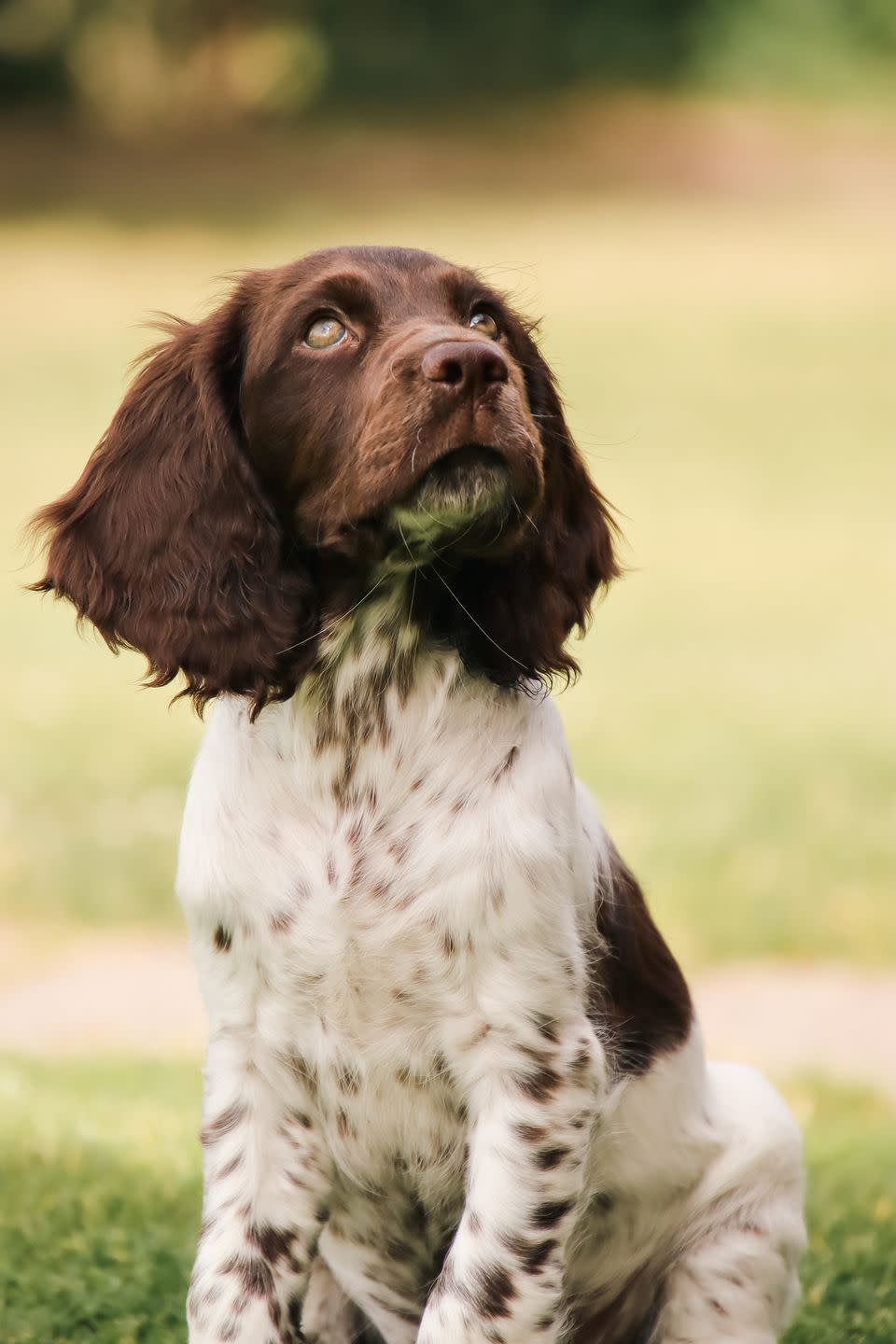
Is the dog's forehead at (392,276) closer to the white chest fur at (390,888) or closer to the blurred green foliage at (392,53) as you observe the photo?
the white chest fur at (390,888)

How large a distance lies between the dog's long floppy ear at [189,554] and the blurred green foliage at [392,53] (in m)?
29.3

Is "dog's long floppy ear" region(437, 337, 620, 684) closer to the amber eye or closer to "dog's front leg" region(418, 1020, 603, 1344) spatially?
the amber eye

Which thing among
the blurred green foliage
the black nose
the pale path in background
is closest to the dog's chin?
the black nose

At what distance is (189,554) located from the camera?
352 centimetres

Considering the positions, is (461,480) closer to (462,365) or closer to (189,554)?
(462,365)

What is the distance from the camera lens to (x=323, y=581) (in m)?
3.59

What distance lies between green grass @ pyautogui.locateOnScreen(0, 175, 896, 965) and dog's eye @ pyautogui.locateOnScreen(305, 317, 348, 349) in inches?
23.8

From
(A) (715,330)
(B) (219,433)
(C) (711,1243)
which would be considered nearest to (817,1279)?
(C) (711,1243)

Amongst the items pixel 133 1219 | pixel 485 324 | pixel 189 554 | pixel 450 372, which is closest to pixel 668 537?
pixel 133 1219

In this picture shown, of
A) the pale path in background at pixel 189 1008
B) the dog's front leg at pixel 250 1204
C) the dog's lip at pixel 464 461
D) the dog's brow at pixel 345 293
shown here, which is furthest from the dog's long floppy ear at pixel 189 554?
the pale path in background at pixel 189 1008

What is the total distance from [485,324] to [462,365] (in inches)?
20.1

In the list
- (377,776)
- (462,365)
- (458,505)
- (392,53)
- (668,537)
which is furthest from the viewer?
(392,53)

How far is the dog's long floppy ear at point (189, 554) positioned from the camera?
3.49 m

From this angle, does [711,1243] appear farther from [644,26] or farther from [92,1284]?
[644,26]
